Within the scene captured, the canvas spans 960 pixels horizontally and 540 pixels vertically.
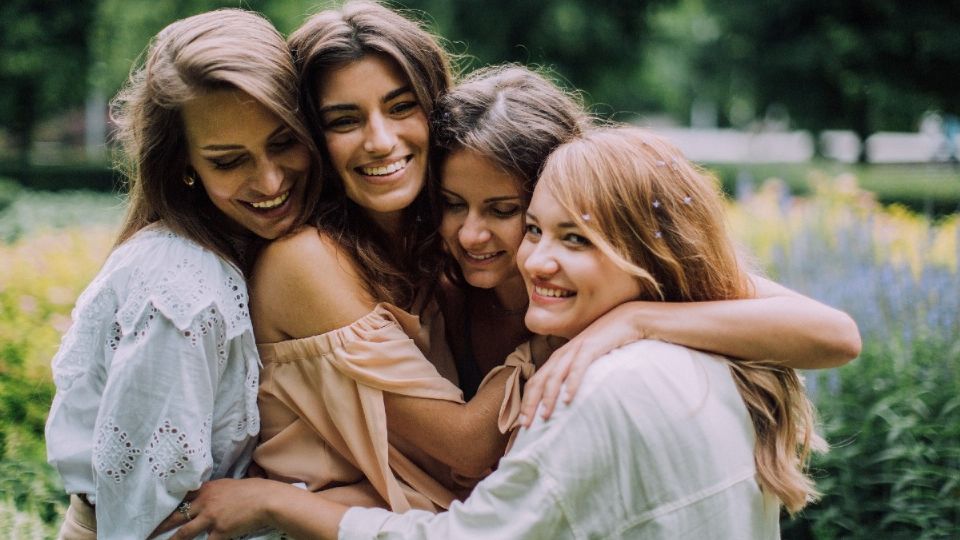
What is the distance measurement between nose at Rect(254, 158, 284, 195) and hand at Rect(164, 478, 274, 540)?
31.1 inches

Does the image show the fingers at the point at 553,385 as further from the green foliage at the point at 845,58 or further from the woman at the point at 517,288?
the green foliage at the point at 845,58

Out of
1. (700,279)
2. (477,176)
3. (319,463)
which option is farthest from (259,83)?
(700,279)

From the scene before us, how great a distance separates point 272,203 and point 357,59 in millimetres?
479

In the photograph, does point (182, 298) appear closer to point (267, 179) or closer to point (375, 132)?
point (267, 179)

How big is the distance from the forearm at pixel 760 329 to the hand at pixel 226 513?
3.45 feet

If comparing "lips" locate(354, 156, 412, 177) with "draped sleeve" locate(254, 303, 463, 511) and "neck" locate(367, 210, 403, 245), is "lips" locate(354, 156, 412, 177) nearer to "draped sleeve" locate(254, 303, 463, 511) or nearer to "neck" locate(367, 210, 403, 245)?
"neck" locate(367, 210, 403, 245)

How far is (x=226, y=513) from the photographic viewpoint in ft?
7.77

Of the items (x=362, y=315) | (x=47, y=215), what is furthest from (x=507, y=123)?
(x=47, y=215)

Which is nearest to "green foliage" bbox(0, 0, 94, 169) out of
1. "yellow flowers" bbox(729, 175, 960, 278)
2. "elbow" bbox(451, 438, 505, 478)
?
"yellow flowers" bbox(729, 175, 960, 278)

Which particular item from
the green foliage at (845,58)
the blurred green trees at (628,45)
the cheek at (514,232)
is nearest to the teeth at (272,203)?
the cheek at (514,232)

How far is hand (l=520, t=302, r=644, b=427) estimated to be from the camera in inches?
81.0

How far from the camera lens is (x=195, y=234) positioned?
2.52m

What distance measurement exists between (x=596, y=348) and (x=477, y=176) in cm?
79

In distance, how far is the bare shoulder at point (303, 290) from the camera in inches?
98.4
